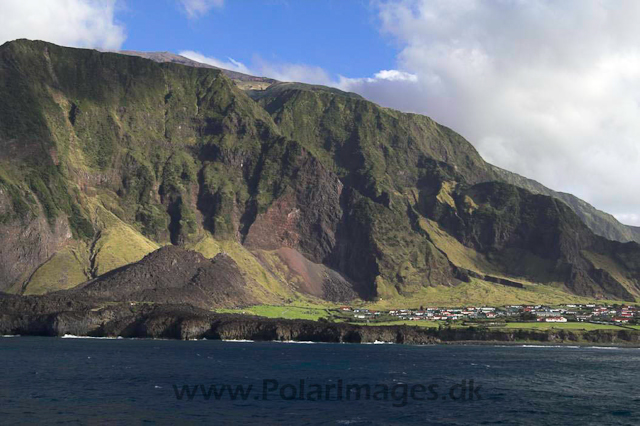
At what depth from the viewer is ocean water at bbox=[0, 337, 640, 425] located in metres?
103

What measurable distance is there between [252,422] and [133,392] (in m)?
35.8

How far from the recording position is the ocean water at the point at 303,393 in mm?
103312

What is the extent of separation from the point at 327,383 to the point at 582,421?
53561 millimetres

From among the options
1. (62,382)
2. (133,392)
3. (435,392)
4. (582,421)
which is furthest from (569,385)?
(62,382)

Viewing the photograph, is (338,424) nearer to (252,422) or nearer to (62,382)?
(252,422)

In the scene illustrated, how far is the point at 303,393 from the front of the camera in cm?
12838

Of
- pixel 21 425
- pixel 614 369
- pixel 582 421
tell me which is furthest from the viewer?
pixel 614 369

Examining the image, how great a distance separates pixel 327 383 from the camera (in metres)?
145

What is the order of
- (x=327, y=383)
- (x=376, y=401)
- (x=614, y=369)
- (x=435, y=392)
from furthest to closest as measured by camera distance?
(x=614, y=369)
(x=327, y=383)
(x=435, y=392)
(x=376, y=401)

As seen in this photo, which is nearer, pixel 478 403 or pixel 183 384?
pixel 478 403

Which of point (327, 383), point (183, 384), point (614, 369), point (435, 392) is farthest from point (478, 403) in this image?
point (614, 369)

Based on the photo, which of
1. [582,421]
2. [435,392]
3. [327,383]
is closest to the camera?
[582,421]

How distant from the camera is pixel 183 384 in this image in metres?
139

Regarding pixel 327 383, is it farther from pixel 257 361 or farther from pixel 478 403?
pixel 257 361
